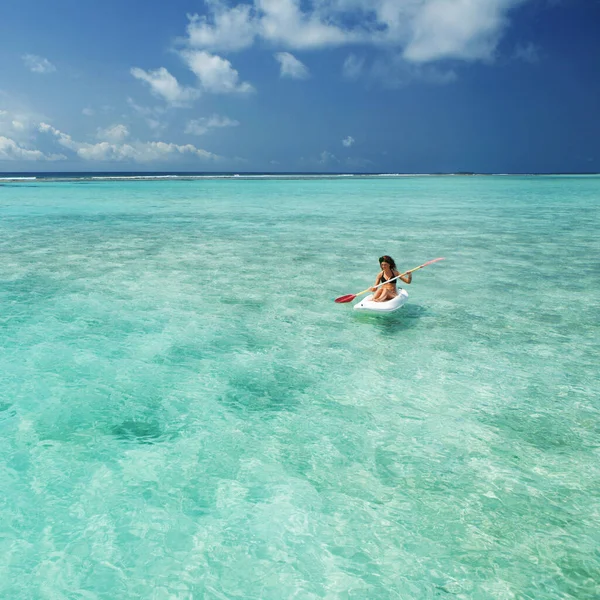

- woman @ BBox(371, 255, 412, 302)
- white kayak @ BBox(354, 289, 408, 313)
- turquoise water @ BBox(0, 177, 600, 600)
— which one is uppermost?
woman @ BBox(371, 255, 412, 302)

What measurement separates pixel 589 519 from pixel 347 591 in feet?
6.20

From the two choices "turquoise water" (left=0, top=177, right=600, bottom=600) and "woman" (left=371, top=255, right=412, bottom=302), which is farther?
"woman" (left=371, top=255, right=412, bottom=302)

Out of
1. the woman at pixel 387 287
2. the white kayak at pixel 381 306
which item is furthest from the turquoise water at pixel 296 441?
the woman at pixel 387 287

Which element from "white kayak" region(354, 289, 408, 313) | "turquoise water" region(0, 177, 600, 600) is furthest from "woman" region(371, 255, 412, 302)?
"turquoise water" region(0, 177, 600, 600)

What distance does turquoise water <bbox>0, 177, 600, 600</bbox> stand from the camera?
129 inches

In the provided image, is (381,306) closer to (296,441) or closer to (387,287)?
(387,287)

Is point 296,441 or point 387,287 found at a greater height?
point 387,287

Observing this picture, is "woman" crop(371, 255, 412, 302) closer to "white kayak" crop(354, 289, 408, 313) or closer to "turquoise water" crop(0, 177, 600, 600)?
"white kayak" crop(354, 289, 408, 313)

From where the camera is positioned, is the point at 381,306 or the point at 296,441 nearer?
the point at 296,441

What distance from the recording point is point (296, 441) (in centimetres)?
464

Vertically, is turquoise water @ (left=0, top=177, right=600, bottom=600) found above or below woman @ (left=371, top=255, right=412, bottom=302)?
below

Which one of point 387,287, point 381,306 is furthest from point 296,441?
point 387,287

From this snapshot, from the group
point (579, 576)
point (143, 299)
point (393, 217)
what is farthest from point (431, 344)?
point (393, 217)

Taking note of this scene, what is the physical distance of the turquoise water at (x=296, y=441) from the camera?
3.27 m
